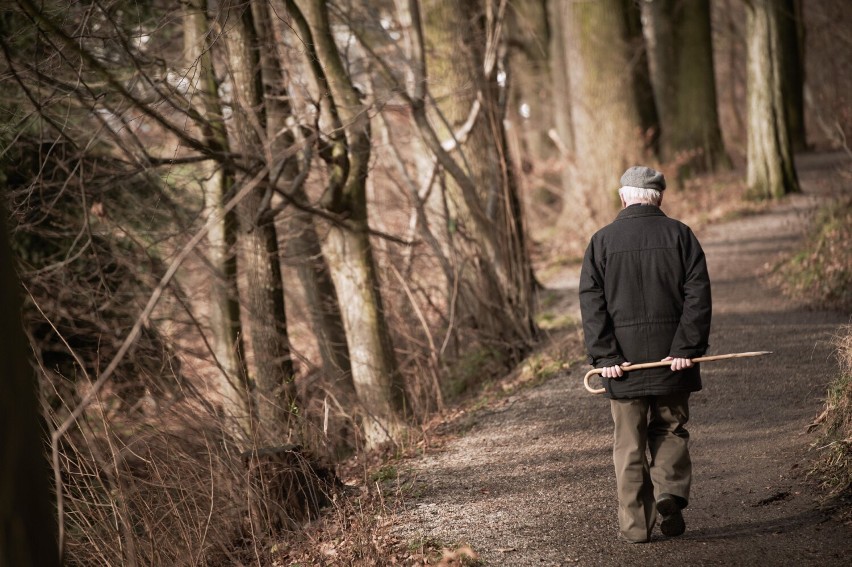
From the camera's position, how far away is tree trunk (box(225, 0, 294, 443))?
9086mm

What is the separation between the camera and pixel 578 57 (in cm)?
1902

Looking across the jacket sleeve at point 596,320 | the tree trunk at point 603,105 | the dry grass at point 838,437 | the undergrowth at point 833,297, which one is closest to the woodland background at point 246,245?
the undergrowth at point 833,297

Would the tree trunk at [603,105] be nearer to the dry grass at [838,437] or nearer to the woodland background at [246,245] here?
the woodland background at [246,245]

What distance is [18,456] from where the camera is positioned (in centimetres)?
340

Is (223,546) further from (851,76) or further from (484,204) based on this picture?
(851,76)

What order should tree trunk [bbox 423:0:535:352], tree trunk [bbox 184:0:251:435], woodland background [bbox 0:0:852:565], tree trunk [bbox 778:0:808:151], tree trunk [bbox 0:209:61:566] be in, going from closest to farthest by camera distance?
tree trunk [bbox 0:209:61:566] → woodland background [bbox 0:0:852:565] → tree trunk [bbox 184:0:251:435] → tree trunk [bbox 423:0:535:352] → tree trunk [bbox 778:0:808:151]

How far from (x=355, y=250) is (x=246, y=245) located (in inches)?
45.7

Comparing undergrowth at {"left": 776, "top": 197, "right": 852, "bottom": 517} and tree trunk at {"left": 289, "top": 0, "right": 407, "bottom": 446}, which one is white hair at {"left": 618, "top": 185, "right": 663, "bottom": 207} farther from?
tree trunk at {"left": 289, "top": 0, "right": 407, "bottom": 446}

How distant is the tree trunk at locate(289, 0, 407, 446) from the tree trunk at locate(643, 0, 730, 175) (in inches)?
478

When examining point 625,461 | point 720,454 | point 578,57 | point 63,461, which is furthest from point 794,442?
point 578,57

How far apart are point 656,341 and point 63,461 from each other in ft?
12.0

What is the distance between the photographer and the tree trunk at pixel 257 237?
29.8 ft

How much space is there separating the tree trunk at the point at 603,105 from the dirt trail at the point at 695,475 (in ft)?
28.2

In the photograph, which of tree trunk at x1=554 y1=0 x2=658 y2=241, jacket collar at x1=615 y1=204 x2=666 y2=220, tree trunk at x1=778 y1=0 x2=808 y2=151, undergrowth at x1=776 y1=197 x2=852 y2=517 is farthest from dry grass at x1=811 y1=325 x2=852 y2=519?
tree trunk at x1=778 y1=0 x2=808 y2=151
